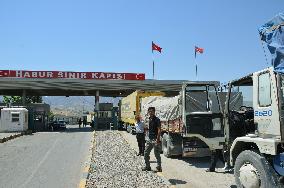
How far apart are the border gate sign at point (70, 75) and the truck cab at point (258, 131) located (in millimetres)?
39408

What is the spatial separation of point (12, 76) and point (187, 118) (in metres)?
39.2

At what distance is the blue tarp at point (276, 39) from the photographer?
6250 mm

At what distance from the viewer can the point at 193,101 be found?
13805 mm

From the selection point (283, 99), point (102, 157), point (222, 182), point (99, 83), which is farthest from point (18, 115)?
point (283, 99)

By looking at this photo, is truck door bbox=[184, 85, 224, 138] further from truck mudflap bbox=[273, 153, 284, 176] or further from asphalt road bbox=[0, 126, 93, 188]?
truck mudflap bbox=[273, 153, 284, 176]

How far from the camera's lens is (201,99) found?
1391cm

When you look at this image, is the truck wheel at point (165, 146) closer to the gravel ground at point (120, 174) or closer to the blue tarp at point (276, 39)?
the gravel ground at point (120, 174)

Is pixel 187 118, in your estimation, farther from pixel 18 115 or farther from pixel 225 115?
pixel 18 115

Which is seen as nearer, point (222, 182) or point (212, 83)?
point (222, 182)

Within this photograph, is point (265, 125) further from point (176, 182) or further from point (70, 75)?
point (70, 75)

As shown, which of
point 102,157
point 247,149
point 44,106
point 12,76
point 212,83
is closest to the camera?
point 247,149

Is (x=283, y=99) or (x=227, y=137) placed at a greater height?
(x=283, y=99)


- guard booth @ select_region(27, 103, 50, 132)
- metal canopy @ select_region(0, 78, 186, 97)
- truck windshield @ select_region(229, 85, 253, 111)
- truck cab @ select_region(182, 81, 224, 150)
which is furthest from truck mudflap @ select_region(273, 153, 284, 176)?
metal canopy @ select_region(0, 78, 186, 97)

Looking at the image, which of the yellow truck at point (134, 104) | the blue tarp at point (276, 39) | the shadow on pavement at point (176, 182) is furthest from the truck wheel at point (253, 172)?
the yellow truck at point (134, 104)
